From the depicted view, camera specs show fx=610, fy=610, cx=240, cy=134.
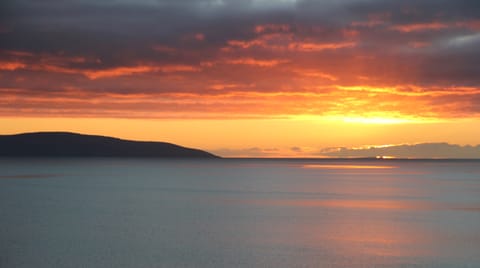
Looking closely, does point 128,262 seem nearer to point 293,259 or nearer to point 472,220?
point 293,259

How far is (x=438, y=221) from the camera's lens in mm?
39469

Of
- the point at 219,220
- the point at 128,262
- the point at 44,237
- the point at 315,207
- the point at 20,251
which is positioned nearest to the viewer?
the point at 128,262

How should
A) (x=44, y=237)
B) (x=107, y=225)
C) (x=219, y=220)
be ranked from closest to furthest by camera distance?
(x=44, y=237) → (x=107, y=225) → (x=219, y=220)

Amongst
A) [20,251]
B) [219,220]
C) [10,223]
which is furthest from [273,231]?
[10,223]

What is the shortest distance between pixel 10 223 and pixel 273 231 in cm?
1587

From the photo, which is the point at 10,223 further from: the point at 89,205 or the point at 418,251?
the point at 418,251

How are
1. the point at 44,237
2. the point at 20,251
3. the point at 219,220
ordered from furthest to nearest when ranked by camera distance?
the point at 219,220 → the point at 44,237 → the point at 20,251

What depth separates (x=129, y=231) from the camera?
108ft

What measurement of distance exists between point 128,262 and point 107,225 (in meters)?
11.4

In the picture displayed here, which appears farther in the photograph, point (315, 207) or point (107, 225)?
point (315, 207)

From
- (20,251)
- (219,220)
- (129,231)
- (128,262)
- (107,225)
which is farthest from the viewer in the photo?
(219,220)

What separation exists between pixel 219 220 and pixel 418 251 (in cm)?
1466

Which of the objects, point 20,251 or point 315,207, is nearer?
point 20,251

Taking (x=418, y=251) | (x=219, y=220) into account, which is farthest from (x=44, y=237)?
(x=418, y=251)
